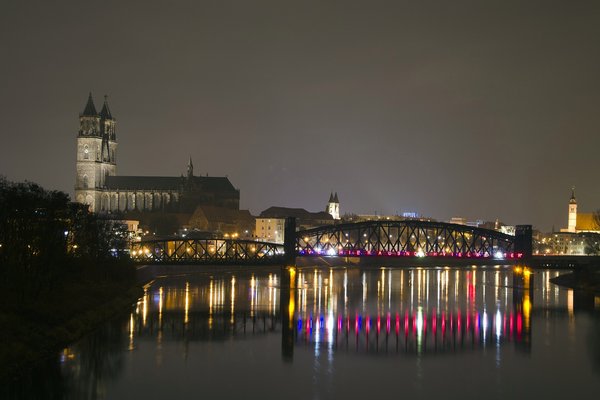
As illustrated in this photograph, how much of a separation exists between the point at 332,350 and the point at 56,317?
15.7 meters

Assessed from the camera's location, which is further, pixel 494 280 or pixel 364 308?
pixel 494 280

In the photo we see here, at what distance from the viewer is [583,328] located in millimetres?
A: 57156

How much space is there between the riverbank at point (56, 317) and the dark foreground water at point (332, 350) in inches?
43.7

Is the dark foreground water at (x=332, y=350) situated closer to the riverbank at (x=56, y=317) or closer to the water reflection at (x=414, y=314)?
the water reflection at (x=414, y=314)

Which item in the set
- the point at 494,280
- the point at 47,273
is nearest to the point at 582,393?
the point at 47,273

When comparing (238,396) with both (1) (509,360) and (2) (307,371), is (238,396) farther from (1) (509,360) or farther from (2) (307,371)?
(1) (509,360)

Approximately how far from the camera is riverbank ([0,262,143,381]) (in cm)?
3862

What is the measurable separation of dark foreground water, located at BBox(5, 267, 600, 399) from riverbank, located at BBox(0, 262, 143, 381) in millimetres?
1111

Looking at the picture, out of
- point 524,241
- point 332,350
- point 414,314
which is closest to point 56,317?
point 332,350

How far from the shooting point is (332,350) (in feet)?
156

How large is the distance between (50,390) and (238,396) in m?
7.72

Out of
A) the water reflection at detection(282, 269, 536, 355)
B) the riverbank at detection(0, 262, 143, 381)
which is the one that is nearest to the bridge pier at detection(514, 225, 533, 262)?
the water reflection at detection(282, 269, 536, 355)

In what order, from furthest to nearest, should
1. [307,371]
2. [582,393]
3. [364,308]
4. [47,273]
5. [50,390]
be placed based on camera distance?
[364,308] → [47,273] → [307,371] → [582,393] → [50,390]

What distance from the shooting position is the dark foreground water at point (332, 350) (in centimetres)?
3709
